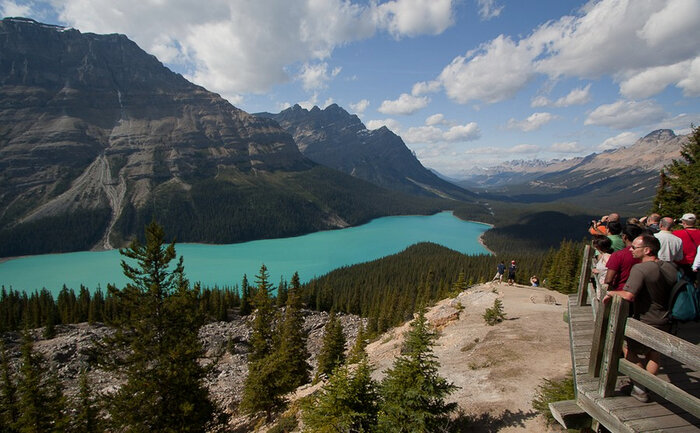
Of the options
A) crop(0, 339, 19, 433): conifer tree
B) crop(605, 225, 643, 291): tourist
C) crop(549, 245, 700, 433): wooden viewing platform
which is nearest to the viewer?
crop(549, 245, 700, 433): wooden viewing platform

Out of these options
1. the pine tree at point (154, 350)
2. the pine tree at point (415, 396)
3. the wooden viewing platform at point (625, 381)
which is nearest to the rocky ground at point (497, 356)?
the pine tree at point (415, 396)

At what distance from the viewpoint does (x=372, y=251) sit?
169 m

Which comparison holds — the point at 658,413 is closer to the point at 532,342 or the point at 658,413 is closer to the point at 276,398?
the point at 532,342

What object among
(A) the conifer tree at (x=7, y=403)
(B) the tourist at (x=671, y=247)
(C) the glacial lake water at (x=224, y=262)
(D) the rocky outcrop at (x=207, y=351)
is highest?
(B) the tourist at (x=671, y=247)

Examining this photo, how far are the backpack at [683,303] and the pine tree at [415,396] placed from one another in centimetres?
509

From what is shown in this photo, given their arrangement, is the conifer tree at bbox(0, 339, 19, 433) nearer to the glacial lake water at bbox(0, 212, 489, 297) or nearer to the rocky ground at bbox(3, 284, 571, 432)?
the rocky ground at bbox(3, 284, 571, 432)

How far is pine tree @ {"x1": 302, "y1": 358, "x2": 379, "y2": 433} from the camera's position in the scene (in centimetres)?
897

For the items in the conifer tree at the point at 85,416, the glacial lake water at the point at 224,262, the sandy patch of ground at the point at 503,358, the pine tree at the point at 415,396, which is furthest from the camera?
the glacial lake water at the point at 224,262

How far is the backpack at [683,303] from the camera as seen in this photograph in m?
5.14

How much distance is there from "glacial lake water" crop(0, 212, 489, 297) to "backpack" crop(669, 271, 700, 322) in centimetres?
10024

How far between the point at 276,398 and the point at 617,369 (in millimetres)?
21095

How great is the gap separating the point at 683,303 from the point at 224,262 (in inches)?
5945

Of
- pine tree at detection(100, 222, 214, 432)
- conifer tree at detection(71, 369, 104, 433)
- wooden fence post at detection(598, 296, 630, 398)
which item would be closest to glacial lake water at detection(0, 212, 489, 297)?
conifer tree at detection(71, 369, 104, 433)

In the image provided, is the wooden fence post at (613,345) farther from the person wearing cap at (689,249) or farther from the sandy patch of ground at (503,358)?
the sandy patch of ground at (503,358)
